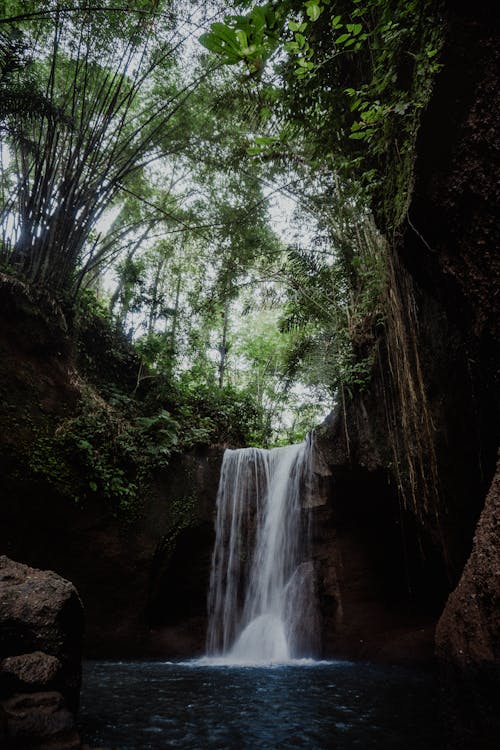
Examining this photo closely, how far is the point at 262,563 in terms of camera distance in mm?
7961

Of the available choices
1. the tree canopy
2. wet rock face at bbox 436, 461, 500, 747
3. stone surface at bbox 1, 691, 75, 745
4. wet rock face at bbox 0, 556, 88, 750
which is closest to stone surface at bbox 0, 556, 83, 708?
wet rock face at bbox 0, 556, 88, 750

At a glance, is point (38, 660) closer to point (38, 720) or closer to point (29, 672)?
point (29, 672)

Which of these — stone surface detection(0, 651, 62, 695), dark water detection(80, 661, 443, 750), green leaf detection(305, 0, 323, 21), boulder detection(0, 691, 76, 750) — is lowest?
dark water detection(80, 661, 443, 750)

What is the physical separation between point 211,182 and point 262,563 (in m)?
9.44

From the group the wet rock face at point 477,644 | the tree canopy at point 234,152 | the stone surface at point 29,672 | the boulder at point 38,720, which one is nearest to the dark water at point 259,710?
the boulder at point 38,720

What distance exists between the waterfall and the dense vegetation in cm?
136

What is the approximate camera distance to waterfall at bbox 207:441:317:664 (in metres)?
7.09

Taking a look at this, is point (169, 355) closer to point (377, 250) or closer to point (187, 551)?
point (187, 551)

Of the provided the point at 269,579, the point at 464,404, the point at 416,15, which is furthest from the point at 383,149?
the point at 269,579

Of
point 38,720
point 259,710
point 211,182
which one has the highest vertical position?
point 211,182

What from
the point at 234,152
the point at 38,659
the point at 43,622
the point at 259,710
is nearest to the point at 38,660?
the point at 38,659

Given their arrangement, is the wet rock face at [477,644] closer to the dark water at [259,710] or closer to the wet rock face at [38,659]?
the dark water at [259,710]

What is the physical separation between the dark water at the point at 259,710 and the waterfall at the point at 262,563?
5.66ft

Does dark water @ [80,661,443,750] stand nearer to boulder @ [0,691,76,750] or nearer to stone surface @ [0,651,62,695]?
boulder @ [0,691,76,750]
